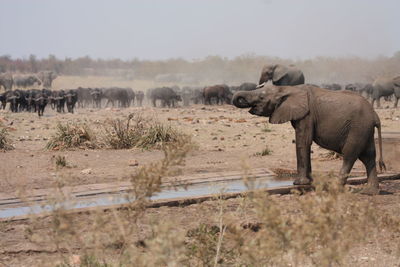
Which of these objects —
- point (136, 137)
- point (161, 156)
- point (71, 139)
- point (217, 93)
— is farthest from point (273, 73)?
point (217, 93)

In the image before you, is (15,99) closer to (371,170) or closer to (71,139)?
(71,139)

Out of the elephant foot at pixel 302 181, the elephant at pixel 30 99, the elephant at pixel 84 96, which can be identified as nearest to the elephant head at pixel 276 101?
the elephant foot at pixel 302 181

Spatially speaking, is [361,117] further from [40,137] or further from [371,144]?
[40,137]

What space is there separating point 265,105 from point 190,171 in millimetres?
2333

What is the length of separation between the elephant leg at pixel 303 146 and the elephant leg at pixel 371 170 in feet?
2.34

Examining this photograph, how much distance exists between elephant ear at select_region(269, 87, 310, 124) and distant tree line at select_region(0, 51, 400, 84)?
2720 inches

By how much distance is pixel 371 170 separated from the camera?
340 inches

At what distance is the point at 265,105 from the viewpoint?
8.81 m

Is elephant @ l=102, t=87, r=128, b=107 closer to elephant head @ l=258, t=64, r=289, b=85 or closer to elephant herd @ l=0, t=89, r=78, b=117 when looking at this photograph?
elephant herd @ l=0, t=89, r=78, b=117

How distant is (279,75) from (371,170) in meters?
15.5

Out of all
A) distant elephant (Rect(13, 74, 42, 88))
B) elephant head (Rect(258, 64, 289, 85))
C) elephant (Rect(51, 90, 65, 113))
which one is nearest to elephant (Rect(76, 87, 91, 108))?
elephant (Rect(51, 90, 65, 113))

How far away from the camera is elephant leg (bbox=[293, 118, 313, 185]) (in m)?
8.52

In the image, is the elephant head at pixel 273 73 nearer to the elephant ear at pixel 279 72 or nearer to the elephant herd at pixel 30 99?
the elephant ear at pixel 279 72

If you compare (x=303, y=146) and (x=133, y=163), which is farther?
(x=133, y=163)
